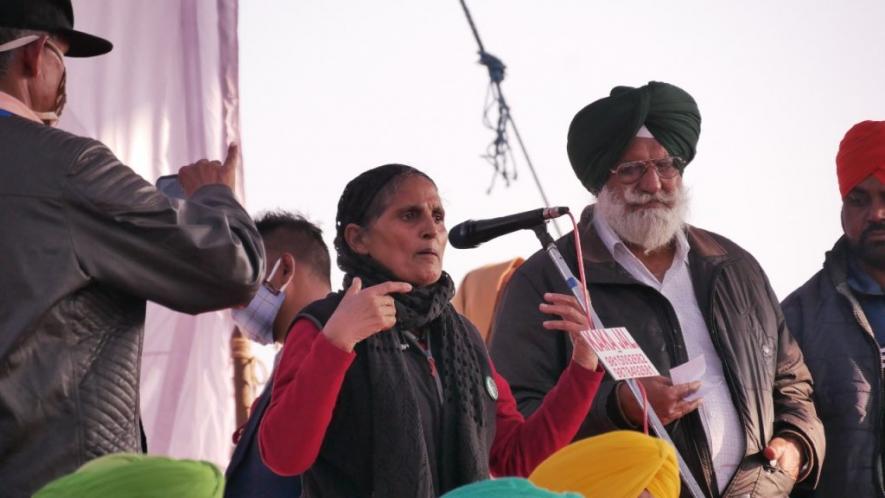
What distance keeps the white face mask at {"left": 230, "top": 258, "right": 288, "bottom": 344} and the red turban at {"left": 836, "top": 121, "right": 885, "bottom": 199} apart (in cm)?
195

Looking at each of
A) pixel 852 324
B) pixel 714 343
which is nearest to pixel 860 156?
pixel 852 324

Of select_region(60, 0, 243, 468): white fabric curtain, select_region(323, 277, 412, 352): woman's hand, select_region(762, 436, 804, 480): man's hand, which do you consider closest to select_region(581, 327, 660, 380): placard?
select_region(323, 277, 412, 352): woman's hand

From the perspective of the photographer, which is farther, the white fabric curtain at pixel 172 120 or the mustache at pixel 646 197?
the white fabric curtain at pixel 172 120

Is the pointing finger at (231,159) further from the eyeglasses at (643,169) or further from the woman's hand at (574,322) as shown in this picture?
the eyeglasses at (643,169)

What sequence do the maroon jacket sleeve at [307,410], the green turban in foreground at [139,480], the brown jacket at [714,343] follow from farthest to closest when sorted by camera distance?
1. the brown jacket at [714,343]
2. the maroon jacket sleeve at [307,410]
3. the green turban in foreground at [139,480]

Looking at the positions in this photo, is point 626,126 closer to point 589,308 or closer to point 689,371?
point 689,371

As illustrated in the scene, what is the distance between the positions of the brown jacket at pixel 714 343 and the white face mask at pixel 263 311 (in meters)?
0.79

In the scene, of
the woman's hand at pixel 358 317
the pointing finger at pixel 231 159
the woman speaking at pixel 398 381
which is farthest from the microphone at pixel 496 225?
the pointing finger at pixel 231 159

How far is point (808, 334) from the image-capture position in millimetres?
4961

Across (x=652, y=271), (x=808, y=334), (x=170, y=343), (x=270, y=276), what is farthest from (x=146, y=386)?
(x=808, y=334)

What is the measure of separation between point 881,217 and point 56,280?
10.0 feet

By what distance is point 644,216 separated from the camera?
459cm

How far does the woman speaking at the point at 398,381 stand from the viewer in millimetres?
3439

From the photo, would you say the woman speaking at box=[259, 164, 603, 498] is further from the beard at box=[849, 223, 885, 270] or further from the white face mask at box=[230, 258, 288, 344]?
the beard at box=[849, 223, 885, 270]
